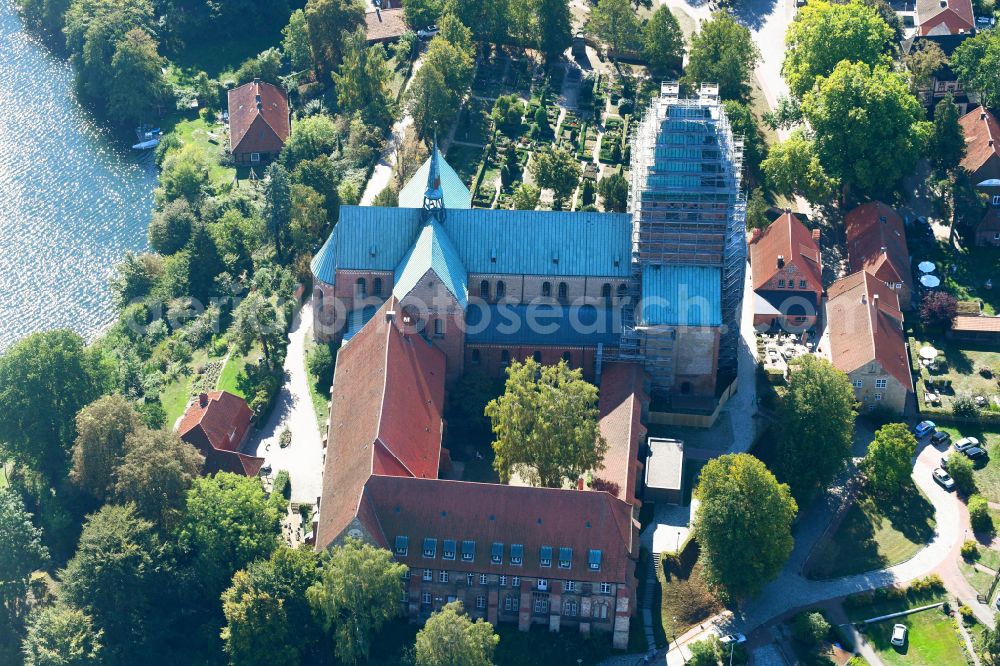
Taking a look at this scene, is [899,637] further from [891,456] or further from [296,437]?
[296,437]

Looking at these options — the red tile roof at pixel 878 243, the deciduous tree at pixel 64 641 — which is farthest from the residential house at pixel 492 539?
the red tile roof at pixel 878 243

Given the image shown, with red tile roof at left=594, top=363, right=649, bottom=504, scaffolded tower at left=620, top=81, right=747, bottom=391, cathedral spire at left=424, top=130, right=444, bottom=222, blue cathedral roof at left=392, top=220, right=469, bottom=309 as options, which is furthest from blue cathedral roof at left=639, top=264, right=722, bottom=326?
cathedral spire at left=424, top=130, right=444, bottom=222

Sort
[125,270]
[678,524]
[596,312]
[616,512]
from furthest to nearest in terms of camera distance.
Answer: [125,270], [596,312], [678,524], [616,512]

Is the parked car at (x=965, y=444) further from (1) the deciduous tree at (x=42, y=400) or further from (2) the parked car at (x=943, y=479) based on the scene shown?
(1) the deciduous tree at (x=42, y=400)

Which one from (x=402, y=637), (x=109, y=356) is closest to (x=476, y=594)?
(x=402, y=637)

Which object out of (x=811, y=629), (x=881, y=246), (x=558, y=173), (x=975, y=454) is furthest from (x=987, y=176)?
(x=811, y=629)

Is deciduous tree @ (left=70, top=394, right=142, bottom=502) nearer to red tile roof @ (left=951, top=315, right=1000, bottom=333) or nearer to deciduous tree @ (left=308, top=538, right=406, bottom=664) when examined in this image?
deciduous tree @ (left=308, top=538, right=406, bottom=664)

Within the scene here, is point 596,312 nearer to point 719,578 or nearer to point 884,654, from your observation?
point 719,578
